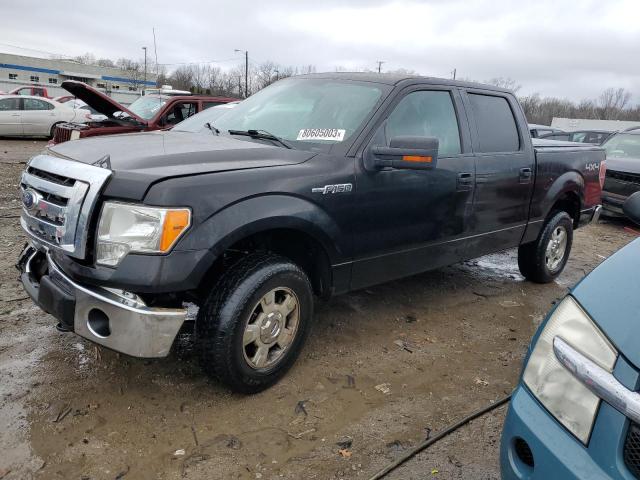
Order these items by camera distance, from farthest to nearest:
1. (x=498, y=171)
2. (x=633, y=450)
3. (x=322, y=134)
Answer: (x=498, y=171) < (x=322, y=134) < (x=633, y=450)

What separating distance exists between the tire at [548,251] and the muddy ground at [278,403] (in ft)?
3.64

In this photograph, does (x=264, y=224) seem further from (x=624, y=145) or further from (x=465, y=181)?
(x=624, y=145)

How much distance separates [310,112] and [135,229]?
1632 millimetres

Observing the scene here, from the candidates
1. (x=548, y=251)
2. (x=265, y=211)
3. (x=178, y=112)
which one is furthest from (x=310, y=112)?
(x=178, y=112)

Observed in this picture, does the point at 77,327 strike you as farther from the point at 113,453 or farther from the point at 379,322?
the point at 379,322

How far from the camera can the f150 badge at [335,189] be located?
298 cm

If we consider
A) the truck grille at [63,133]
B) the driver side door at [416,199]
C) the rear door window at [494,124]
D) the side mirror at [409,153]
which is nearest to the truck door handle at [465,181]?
the driver side door at [416,199]

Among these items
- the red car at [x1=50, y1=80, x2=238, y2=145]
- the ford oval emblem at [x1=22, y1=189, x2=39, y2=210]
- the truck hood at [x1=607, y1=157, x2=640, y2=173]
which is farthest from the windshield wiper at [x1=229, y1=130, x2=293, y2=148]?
the truck hood at [x1=607, y1=157, x2=640, y2=173]

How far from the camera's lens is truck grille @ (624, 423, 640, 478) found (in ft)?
4.33

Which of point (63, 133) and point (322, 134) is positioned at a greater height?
point (322, 134)

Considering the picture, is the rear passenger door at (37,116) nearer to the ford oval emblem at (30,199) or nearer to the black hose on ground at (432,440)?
the ford oval emblem at (30,199)

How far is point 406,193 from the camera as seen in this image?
137 inches

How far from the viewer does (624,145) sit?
10094mm

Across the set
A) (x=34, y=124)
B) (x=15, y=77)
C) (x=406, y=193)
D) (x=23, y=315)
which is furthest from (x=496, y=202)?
(x=15, y=77)
